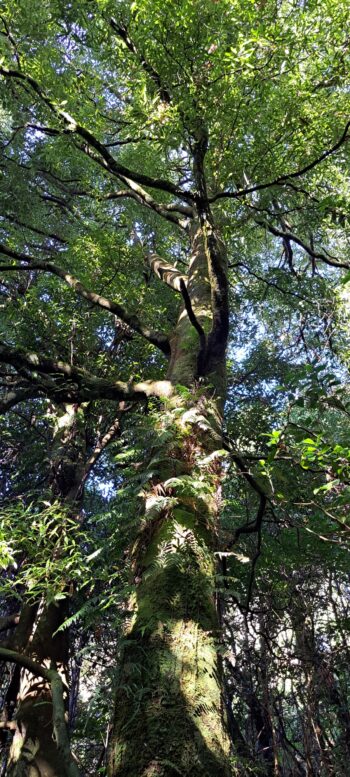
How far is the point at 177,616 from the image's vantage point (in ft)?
7.73

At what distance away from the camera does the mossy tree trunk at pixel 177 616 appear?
6.21ft

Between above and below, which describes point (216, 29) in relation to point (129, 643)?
above

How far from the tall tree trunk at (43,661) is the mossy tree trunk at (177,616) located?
1489 millimetres

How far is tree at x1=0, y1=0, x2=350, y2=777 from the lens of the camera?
2.24 metres

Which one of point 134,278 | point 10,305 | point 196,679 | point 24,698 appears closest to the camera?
point 196,679

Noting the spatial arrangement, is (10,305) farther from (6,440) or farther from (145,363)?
(6,440)

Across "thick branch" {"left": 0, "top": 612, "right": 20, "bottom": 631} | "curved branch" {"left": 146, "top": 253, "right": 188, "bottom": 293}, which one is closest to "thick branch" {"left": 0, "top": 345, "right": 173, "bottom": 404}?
"curved branch" {"left": 146, "top": 253, "right": 188, "bottom": 293}

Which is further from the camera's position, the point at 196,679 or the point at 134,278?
the point at 134,278

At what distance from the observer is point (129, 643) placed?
2254 millimetres

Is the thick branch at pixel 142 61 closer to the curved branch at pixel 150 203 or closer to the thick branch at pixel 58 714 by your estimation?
the curved branch at pixel 150 203

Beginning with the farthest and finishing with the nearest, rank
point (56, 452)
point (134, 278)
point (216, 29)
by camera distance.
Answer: point (134, 278) < point (56, 452) < point (216, 29)

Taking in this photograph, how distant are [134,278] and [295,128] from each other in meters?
3.40

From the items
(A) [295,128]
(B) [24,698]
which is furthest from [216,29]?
(B) [24,698]

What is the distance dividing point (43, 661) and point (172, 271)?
160 inches
